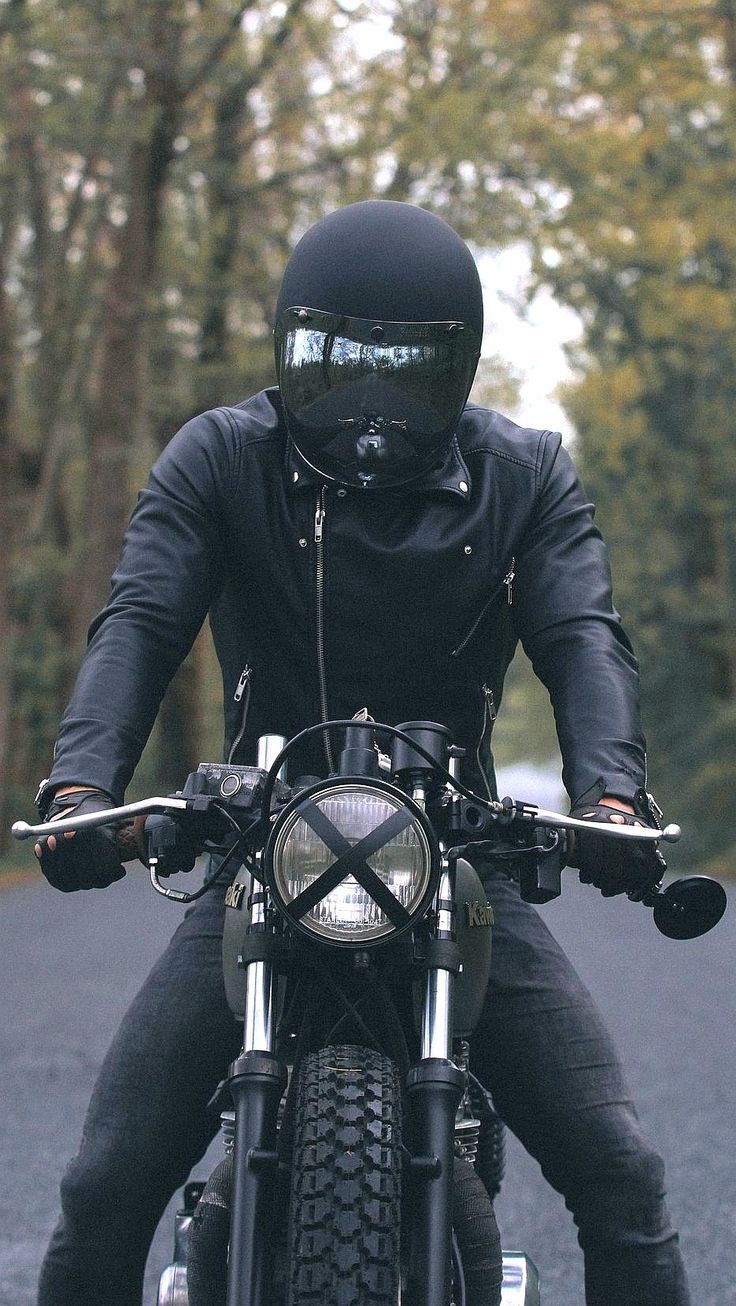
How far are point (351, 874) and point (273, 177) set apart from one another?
19205 millimetres

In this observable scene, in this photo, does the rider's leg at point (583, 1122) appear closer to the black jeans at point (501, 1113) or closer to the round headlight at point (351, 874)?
the black jeans at point (501, 1113)

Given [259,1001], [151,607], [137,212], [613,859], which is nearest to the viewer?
[259,1001]

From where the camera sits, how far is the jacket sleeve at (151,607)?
2742 mm

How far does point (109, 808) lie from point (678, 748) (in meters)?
24.3

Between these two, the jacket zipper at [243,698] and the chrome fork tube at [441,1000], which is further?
the jacket zipper at [243,698]

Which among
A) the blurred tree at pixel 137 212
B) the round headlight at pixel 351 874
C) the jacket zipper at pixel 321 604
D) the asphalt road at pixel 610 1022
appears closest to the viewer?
the round headlight at pixel 351 874

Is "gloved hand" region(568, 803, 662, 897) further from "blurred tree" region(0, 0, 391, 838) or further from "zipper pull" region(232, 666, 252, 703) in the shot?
"blurred tree" region(0, 0, 391, 838)

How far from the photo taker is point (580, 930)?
13.2 meters

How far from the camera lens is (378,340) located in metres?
2.84

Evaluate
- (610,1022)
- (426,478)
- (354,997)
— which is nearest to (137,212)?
(610,1022)

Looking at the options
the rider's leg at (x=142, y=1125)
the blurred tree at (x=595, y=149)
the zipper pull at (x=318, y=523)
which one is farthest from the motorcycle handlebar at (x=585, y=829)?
the blurred tree at (x=595, y=149)

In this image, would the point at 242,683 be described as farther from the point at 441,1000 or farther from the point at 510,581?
the point at 441,1000

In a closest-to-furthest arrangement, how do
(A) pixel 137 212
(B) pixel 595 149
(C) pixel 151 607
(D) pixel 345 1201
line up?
(D) pixel 345 1201 → (C) pixel 151 607 → (B) pixel 595 149 → (A) pixel 137 212

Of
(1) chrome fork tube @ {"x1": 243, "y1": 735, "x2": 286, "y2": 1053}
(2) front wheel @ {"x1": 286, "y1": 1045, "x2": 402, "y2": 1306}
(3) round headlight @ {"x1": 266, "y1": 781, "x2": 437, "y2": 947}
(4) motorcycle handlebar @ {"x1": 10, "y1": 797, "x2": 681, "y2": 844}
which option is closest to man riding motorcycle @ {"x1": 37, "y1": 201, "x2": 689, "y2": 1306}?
(4) motorcycle handlebar @ {"x1": 10, "y1": 797, "x2": 681, "y2": 844}
